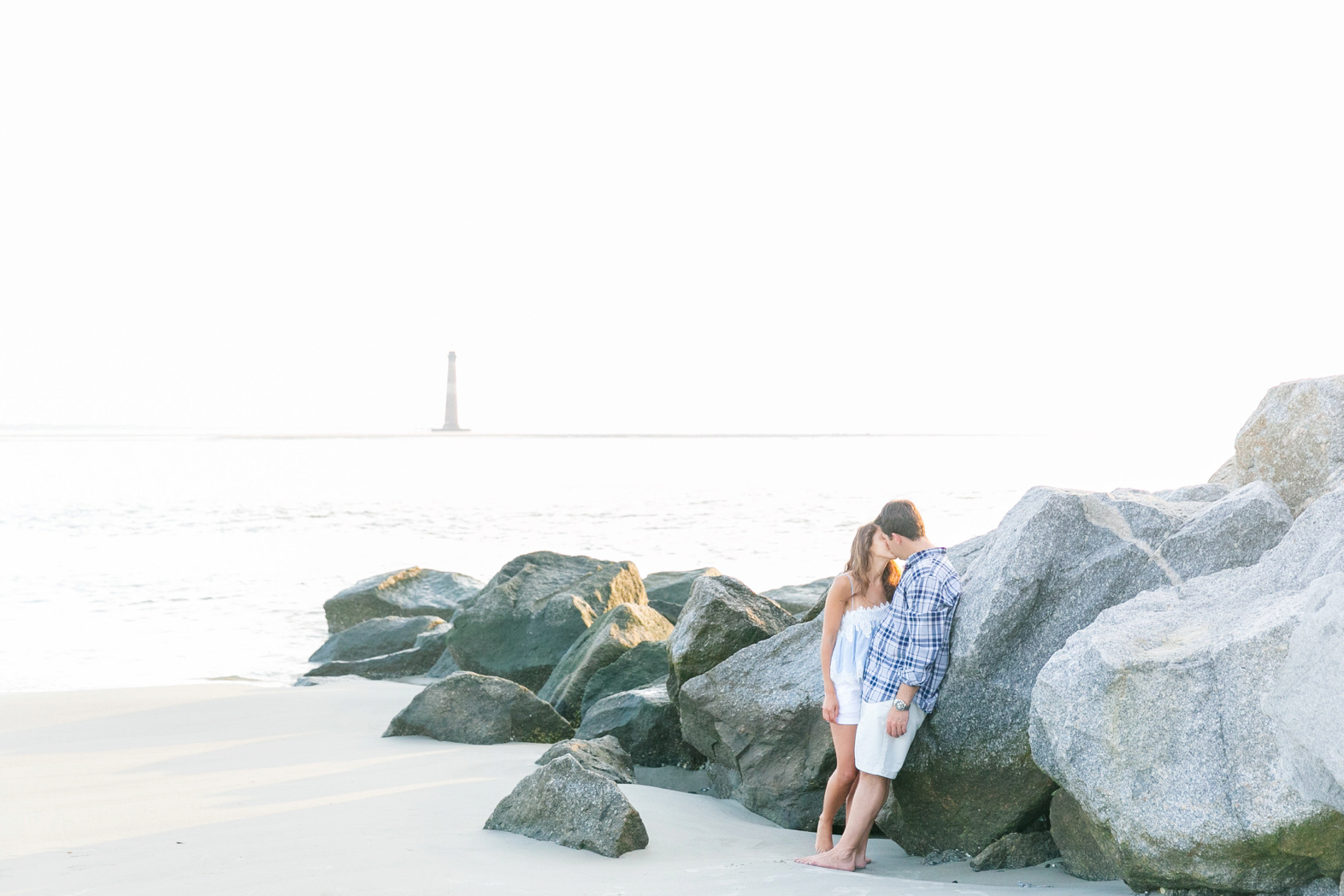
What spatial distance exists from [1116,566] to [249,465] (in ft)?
262

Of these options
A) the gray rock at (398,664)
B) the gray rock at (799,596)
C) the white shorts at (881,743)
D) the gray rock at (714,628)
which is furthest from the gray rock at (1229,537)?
the gray rock at (398,664)

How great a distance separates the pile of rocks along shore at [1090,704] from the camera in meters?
3.98

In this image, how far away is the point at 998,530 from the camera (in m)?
6.07

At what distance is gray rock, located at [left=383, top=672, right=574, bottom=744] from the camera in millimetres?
8031

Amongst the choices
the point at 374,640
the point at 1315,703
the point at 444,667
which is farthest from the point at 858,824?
the point at 374,640

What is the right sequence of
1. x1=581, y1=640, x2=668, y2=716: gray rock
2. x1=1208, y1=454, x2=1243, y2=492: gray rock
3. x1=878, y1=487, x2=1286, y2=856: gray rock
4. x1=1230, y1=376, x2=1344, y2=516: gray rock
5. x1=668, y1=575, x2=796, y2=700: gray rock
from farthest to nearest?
x1=581, y1=640, x2=668, y2=716: gray rock < x1=668, y1=575, x2=796, y2=700: gray rock < x1=1208, y1=454, x2=1243, y2=492: gray rock < x1=1230, y1=376, x2=1344, y2=516: gray rock < x1=878, y1=487, x2=1286, y2=856: gray rock

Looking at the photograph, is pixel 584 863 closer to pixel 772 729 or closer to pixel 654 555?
pixel 772 729

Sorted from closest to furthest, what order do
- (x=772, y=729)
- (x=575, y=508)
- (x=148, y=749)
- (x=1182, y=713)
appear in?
(x=1182, y=713), (x=772, y=729), (x=148, y=749), (x=575, y=508)

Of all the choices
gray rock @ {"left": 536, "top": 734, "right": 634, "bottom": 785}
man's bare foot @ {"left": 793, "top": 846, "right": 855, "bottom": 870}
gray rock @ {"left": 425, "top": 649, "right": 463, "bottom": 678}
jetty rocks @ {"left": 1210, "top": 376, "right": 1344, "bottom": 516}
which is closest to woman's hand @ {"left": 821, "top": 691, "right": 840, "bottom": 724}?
man's bare foot @ {"left": 793, "top": 846, "right": 855, "bottom": 870}

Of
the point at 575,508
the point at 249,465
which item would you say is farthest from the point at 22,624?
the point at 249,465

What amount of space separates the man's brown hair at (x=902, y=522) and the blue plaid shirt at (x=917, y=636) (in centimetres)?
13

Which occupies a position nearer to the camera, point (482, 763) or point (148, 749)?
point (482, 763)

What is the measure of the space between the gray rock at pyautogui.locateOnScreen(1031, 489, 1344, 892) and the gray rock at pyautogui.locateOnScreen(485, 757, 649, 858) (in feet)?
6.69

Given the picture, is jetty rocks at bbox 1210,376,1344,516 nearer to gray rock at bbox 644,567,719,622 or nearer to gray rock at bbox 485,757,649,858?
gray rock at bbox 485,757,649,858
